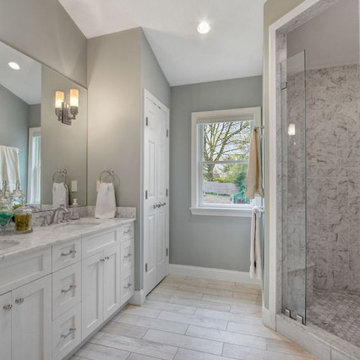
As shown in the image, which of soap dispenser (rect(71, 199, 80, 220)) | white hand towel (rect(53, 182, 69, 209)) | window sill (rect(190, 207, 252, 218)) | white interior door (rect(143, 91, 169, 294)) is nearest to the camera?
white hand towel (rect(53, 182, 69, 209))

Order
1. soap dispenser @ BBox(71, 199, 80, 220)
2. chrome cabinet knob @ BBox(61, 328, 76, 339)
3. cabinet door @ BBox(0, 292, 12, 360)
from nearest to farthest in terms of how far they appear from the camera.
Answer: cabinet door @ BBox(0, 292, 12, 360)
chrome cabinet knob @ BBox(61, 328, 76, 339)
soap dispenser @ BBox(71, 199, 80, 220)

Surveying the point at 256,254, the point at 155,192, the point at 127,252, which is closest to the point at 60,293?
the point at 127,252

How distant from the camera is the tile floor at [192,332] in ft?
5.95

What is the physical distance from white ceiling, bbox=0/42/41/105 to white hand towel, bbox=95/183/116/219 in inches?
38.9

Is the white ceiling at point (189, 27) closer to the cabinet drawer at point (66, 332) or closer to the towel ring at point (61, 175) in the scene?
the towel ring at point (61, 175)

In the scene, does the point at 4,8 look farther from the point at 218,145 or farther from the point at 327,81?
the point at 327,81

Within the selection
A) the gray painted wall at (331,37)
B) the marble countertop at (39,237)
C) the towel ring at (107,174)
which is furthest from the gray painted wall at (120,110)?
the gray painted wall at (331,37)

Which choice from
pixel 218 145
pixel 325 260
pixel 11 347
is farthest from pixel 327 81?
pixel 11 347

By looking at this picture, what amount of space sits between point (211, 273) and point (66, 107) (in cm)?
260

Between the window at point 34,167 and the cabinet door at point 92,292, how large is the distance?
761mm

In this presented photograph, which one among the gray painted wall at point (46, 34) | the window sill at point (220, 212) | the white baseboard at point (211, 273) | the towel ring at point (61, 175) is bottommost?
the white baseboard at point (211, 273)

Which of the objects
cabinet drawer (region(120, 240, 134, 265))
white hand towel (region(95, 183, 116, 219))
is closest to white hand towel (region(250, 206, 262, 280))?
cabinet drawer (region(120, 240, 134, 265))

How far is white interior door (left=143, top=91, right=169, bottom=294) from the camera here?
2.69 meters

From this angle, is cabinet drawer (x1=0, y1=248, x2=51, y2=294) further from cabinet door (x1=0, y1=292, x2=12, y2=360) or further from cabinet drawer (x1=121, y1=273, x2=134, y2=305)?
cabinet drawer (x1=121, y1=273, x2=134, y2=305)
